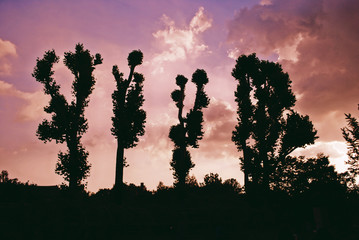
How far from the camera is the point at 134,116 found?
2044 cm

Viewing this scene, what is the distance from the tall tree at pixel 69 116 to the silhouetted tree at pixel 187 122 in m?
8.36

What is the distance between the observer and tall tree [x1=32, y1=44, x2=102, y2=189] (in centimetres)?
1881

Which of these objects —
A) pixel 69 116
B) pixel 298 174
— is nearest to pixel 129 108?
pixel 69 116

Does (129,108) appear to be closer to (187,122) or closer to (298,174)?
(187,122)

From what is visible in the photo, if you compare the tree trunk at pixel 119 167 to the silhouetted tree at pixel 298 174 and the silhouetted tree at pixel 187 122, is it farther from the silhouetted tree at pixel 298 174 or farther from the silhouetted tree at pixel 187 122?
the silhouetted tree at pixel 298 174

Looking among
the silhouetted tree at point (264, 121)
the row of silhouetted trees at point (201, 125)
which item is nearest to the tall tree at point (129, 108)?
the row of silhouetted trees at point (201, 125)

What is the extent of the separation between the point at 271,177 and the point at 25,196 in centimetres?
1975

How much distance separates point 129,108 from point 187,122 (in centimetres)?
588

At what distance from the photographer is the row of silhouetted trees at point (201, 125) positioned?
19094 millimetres

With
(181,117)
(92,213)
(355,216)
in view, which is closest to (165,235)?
(92,213)

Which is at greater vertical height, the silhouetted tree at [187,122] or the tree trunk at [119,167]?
the silhouetted tree at [187,122]

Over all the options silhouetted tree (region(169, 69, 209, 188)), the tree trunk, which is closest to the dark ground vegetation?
the tree trunk

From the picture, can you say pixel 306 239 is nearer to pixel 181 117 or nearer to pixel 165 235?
pixel 165 235

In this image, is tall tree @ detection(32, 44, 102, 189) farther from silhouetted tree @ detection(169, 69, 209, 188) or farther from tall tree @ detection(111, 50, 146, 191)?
silhouetted tree @ detection(169, 69, 209, 188)
